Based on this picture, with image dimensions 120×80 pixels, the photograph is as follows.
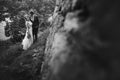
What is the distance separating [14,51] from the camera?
8555 millimetres

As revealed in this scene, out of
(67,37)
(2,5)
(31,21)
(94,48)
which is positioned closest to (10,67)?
(31,21)

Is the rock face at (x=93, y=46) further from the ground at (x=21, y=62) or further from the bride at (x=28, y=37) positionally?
the bride at (x=28, y=37)

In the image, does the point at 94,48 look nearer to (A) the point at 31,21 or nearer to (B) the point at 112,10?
(B) the point at 112,10

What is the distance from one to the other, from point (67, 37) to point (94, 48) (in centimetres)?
111

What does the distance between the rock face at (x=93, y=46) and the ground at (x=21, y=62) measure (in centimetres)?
320

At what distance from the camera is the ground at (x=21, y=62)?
675 centimetres

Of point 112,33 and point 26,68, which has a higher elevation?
point 112,33

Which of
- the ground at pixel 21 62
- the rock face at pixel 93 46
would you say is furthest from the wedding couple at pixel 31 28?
the rock face at pixel 93 46

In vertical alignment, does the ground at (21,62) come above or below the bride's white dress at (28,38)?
below

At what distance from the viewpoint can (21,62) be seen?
7.30m

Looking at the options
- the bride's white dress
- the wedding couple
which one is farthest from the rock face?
the bride's white dress

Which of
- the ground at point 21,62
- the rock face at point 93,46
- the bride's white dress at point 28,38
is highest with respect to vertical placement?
the rock face at point 93,46

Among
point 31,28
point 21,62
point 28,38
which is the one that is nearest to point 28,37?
point 28,38

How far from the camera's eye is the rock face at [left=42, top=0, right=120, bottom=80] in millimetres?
2541
